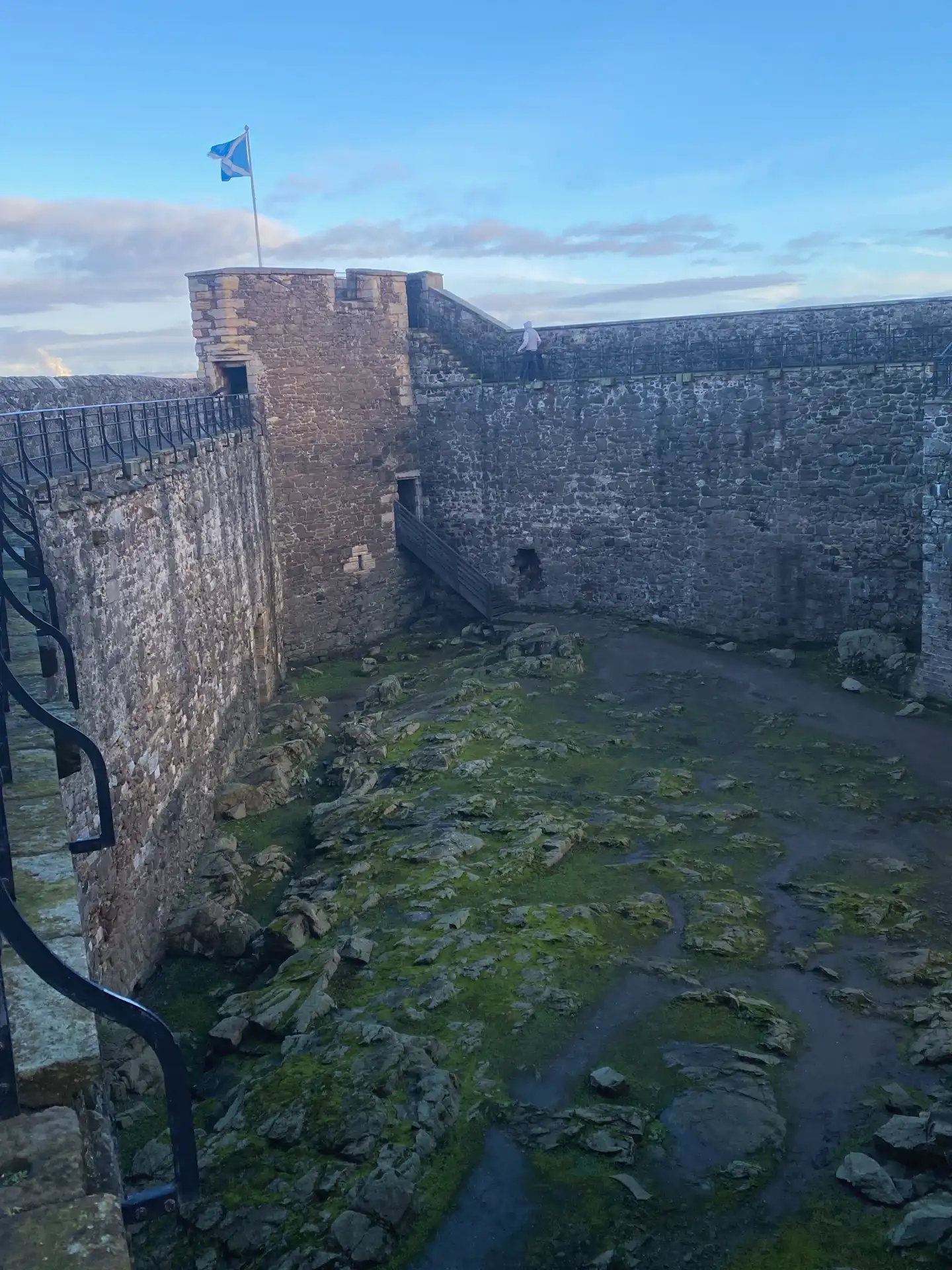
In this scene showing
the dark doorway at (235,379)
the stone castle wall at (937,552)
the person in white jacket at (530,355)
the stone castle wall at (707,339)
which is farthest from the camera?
the person in white jacket at (530,355)

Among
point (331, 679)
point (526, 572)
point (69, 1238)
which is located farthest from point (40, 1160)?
point (526, 572)

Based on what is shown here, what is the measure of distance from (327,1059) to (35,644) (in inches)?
138

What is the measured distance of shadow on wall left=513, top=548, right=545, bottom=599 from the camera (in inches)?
839

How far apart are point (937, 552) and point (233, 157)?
14.8 meters

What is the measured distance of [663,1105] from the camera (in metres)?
6.69

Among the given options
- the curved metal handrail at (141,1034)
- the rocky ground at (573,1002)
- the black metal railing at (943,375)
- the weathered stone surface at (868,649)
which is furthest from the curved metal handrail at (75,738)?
the black metal railing at (943,375)

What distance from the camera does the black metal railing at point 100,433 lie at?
8680 mm

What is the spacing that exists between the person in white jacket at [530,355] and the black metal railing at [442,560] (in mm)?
3698

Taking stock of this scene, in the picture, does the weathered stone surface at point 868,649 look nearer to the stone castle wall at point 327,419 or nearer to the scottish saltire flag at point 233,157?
the stone castle wall at point 327,419

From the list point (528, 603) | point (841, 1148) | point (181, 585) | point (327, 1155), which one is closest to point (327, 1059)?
point (327, 1155)

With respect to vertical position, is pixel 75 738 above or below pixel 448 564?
above

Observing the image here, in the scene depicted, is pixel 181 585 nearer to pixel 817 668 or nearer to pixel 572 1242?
pixel 572 1242

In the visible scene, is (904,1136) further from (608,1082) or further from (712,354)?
(712,354)

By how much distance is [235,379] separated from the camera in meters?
19.3
